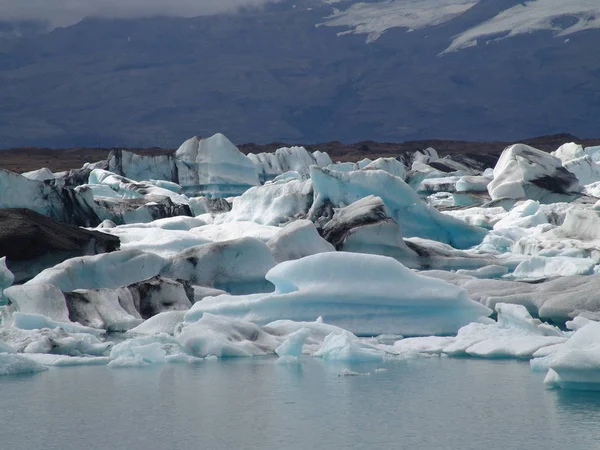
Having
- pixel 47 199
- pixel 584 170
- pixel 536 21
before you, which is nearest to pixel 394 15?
pixel 536 21

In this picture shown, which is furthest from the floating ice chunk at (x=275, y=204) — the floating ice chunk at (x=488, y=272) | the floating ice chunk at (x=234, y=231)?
the floating ice chunk at (x=488, y=272)

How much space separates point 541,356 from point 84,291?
5856mm

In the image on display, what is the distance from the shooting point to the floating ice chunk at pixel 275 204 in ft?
72.2

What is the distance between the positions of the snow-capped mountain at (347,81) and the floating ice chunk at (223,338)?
131 metres

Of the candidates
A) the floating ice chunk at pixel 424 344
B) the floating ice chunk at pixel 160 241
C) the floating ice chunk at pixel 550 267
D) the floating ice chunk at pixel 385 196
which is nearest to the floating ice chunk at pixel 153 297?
the floating ice chunk at pixel 424 344

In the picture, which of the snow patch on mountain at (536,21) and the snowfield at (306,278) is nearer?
the snowfield at (306,278)

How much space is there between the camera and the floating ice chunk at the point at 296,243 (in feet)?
54.4

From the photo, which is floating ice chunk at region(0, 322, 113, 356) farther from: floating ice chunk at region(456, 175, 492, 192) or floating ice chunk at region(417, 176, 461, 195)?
floating ice chunk at region(417, 176, 461, 195)

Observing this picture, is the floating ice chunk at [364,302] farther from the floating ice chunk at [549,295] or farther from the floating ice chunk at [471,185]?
the floating ice chunk at [471,185]

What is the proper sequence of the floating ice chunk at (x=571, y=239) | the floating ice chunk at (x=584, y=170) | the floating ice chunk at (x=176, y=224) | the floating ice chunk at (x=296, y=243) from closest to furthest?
the floating ice chunk at (x=296, y=243), the floating ice chunk at (x=571, y=239), the floating ice chunk at (x=176, y=224), the floating ice chunk at (x=584, y=170)

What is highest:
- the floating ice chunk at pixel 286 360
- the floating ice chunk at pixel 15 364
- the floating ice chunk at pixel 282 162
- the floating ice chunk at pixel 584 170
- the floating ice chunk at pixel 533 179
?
the floating ice chunk at pixel 282 162

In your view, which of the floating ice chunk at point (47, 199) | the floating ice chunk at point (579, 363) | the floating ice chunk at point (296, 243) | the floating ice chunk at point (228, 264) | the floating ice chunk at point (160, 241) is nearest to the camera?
the floating ice chunk at point (579, 363)

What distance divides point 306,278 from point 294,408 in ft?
14.2

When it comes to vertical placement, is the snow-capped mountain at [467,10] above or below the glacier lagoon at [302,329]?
above
